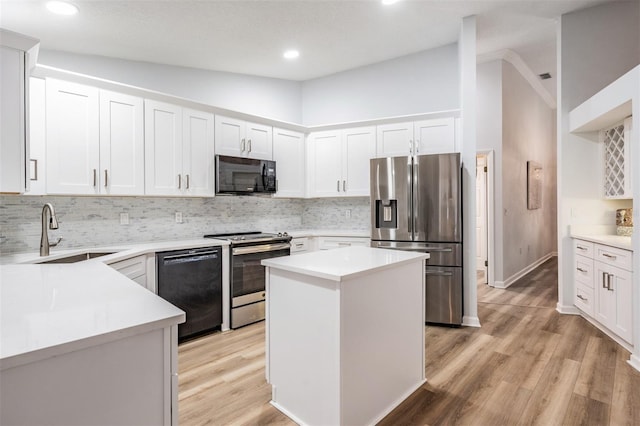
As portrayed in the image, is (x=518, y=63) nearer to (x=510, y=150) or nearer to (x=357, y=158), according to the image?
(x=510, y=150)

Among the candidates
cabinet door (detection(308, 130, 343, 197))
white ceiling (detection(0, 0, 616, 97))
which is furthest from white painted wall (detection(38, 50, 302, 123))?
cabinet door (detection(308, 130, 343, 197))

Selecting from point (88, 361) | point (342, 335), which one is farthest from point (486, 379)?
point (88, 361)

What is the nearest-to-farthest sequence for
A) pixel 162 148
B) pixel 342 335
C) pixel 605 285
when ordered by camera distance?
1. pixel 342 335
2. pixel 605 285
3. pixel 162 148

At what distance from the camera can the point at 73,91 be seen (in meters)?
2.83

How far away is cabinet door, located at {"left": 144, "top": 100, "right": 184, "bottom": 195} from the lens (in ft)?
10.7

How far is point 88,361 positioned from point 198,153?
9.73ft

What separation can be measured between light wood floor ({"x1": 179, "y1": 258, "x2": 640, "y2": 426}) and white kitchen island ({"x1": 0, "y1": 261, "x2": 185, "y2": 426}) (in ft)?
3.98

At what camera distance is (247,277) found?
3629mm

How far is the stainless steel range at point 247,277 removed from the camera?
3.52 m

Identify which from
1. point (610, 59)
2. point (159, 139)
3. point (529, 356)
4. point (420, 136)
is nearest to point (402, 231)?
point (420, 136)

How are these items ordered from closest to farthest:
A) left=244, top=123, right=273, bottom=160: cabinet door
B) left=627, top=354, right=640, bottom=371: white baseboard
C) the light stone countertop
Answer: left=627, top=354, right=640, bottom=371: white baseboard → the light stone countertop → left=244, top=123, right=273, bottom=160: cabinet door

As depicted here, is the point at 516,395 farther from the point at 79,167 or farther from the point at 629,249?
the point at 79,167

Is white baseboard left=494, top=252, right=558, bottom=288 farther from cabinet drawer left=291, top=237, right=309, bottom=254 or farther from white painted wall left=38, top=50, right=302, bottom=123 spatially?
white painted wall left=38, top=50, right=302, bottom=123

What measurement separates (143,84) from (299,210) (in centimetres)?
252
